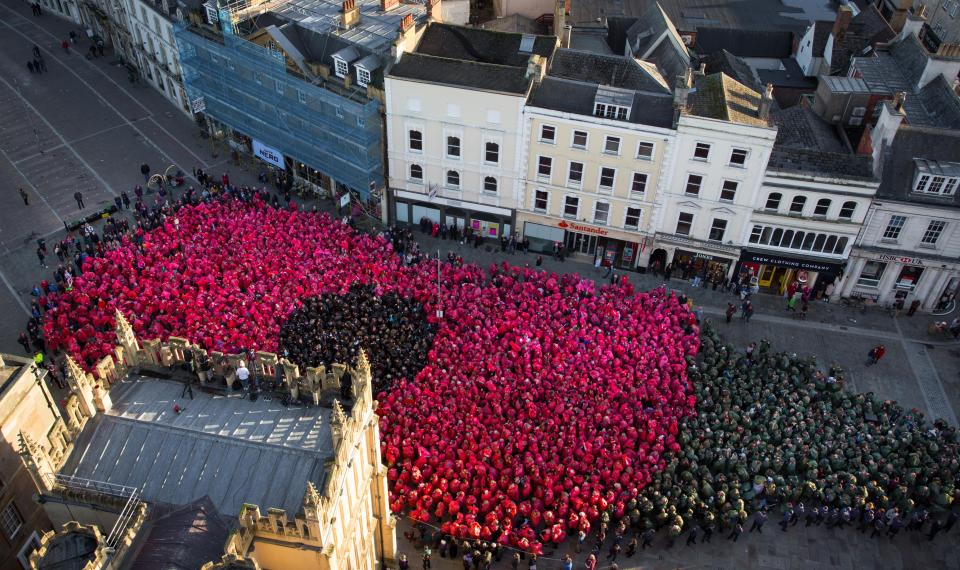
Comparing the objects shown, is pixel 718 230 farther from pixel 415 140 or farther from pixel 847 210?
pixel 415 140

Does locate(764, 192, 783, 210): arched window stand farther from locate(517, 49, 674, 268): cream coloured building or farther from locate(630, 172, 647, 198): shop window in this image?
locate(630, 172, 647, 198): shop window

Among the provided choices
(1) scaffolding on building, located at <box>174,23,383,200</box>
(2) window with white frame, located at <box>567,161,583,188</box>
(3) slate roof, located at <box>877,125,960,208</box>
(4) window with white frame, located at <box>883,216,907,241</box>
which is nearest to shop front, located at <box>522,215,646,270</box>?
(2) window with white frame, located at <box>567,161,583,188</box>

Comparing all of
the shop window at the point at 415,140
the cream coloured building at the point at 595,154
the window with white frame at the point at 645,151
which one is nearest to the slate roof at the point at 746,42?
the cream coloured building at the point at 595,154

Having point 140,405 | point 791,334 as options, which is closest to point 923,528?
point 791,334

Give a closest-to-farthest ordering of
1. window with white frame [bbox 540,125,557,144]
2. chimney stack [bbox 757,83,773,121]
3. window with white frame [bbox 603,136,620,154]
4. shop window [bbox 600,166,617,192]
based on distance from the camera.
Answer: chimney stack [bbox 757,83,773,121] < window with white frame [bbox 603,136,620,154] < window with white frame [bbox 540,125,557,144] < shop window [bbox 600,166,617,192]

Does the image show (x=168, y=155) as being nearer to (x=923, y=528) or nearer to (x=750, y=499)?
(x=750, y=499)
